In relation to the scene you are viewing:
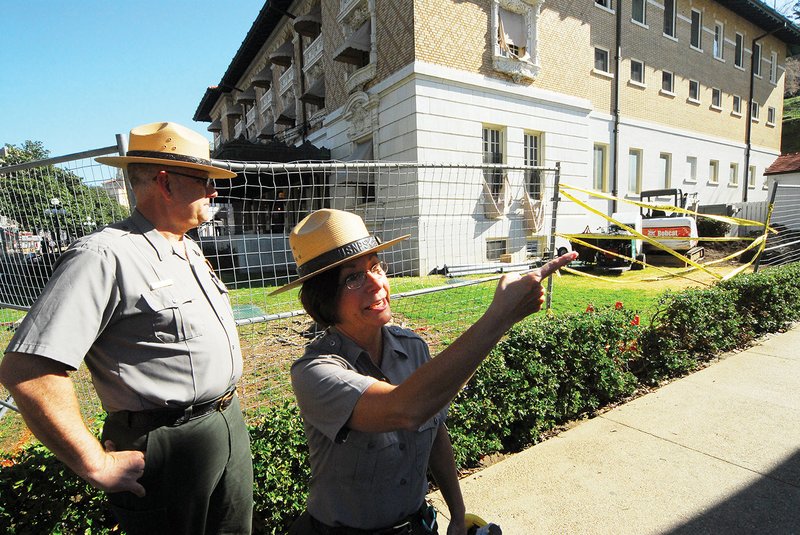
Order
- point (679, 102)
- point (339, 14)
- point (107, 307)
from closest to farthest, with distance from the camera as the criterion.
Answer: point (107, 307), point (339, 14), point (679, 102)

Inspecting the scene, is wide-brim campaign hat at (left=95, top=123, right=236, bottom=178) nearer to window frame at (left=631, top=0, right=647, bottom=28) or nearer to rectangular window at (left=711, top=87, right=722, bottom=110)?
window frame at (left=631, top=0, right=647, bottom=28)

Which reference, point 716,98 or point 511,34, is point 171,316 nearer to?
point 511,34

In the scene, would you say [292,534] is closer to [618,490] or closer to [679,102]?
[618,490]

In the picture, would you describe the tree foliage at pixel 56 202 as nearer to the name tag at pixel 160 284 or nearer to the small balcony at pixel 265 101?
the name tag at pixel 160 284

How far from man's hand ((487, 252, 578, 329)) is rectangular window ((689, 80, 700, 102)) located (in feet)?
91.2

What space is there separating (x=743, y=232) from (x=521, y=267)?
62.8 feet

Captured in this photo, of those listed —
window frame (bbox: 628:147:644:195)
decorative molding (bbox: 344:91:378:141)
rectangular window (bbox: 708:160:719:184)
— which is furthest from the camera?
rectangular window (bbox: 708:160:719:184)

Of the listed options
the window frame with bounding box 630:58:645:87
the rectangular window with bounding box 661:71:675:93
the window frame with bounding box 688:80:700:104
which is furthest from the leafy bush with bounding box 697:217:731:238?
the window frame with bounding box 688:80:700:104

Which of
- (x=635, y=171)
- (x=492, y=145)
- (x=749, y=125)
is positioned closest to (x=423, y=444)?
(x=492, y=145)

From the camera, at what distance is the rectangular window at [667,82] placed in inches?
850

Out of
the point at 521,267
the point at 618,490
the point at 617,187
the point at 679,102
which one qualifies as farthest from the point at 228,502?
the point at 679,102

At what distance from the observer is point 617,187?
20.0 m

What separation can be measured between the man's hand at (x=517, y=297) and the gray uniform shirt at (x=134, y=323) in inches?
49.6

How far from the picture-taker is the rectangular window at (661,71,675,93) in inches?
850
